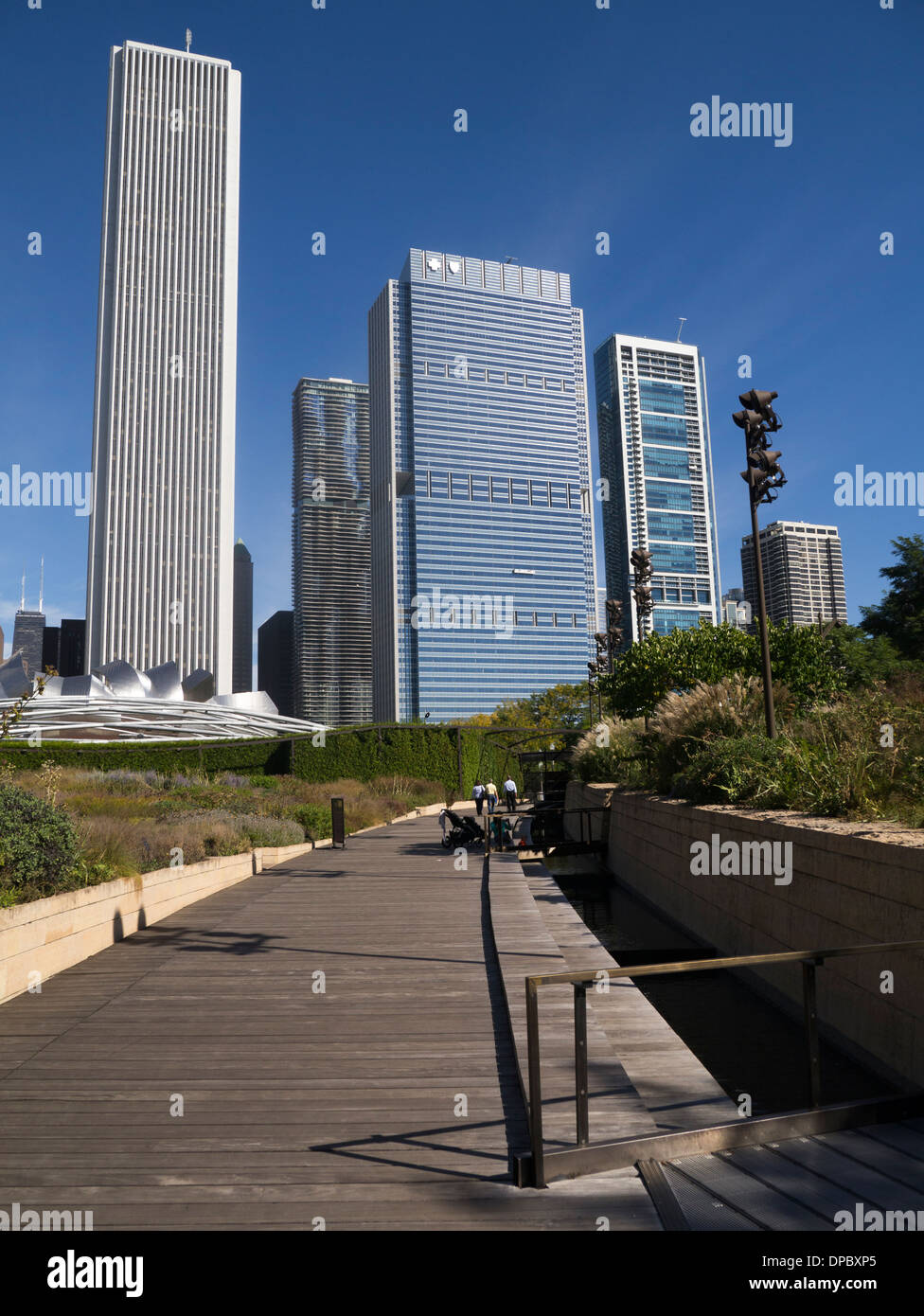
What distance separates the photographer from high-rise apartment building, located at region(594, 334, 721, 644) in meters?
165

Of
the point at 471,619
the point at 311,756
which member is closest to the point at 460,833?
the point at 311,756

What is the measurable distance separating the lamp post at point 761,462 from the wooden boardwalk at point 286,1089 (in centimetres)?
608

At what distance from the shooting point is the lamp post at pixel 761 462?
12203 millimetres

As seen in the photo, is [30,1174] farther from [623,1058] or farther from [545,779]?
[545,779]

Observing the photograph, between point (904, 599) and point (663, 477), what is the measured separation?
13569 cm

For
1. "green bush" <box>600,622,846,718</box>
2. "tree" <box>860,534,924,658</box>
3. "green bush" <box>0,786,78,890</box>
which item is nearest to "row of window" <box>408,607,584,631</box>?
"tree" <box>860,534,924,658</box>

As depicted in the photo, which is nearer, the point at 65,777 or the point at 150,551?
the point at 65,777

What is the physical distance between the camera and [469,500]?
15600cm

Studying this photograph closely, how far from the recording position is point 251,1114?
416 cm

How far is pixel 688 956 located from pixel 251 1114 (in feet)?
26.3

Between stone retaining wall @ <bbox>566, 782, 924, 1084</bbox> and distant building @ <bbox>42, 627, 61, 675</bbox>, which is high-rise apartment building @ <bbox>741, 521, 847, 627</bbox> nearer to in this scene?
stone retaining wall @ <bbox>566, 782, 924, 1084</bbox>

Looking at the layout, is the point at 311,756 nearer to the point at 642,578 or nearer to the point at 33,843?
the point at 642,578

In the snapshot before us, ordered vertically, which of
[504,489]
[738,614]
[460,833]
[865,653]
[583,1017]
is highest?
[504,489]
